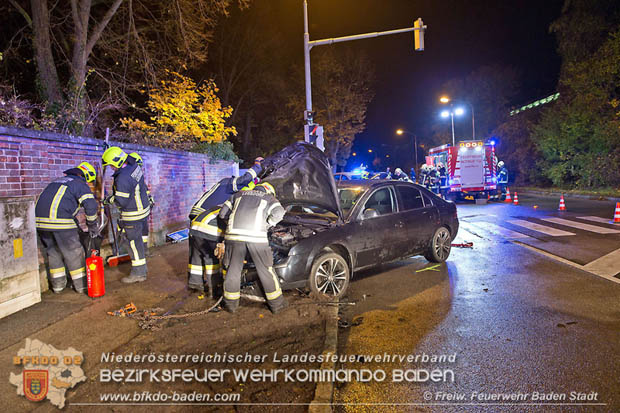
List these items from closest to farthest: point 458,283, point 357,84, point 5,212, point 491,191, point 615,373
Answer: point 615,373, point 5,212, point 458,283, point 491,191, point 357,84

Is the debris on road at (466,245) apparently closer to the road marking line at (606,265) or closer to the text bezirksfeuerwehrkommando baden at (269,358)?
the road marking line at (606,265)

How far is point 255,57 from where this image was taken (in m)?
29.8

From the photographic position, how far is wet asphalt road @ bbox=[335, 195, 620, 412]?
3.05m

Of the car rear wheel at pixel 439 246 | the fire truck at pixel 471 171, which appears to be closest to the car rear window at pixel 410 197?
the car rear wheel at pixel 439 246

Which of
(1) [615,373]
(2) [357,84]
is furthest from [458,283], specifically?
(2) [357,84]

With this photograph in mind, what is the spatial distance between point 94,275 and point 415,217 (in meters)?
4.94

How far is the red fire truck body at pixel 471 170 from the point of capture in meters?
19.0

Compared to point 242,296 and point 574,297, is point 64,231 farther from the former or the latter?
point 574,297

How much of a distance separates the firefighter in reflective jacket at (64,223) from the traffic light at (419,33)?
10890 mm

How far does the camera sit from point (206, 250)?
17.1 ft

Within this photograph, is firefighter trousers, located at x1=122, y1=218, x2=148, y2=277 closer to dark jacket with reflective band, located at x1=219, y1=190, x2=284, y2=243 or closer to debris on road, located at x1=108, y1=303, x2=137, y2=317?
debris on road, located at x1=108, y1=303, x2=137, y2=317

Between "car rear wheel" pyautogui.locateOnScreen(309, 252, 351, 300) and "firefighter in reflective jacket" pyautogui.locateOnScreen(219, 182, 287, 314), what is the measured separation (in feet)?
1.94

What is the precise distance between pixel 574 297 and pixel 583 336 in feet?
4.50

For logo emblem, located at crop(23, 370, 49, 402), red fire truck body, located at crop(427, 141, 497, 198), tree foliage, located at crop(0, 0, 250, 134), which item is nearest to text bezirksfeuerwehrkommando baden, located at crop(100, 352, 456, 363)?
logo emblem, located at crop(23, 370, 49, 402)
